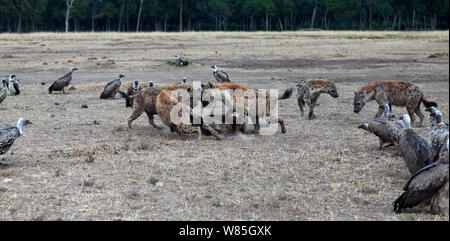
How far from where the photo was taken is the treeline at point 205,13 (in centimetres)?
7281

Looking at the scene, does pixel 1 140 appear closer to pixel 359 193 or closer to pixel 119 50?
pixel 359 193

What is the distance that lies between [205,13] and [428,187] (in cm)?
7457

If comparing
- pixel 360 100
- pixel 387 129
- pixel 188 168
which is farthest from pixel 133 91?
pixel 387 129

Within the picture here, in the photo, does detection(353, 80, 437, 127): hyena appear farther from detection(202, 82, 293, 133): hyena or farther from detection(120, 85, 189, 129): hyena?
detection(120, 85, 189, 129): hyena

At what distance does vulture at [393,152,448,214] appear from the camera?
5.40 metres

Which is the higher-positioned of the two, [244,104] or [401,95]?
[401,95]

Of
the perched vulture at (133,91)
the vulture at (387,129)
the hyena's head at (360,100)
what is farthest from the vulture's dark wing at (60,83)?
the vulture at (387,129)

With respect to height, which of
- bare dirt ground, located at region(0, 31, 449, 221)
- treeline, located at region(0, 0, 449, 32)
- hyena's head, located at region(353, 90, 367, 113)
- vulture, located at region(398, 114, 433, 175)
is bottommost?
bare dirt ground, located at region(0, 31, 449, 221)

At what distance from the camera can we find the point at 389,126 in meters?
8.49

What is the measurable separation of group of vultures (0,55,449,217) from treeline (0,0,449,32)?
6092cm

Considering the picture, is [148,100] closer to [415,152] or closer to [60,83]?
[415,152]

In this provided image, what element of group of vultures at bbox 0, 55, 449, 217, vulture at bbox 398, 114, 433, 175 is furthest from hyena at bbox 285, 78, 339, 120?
vulture at bbox 398, 114, 433, 175

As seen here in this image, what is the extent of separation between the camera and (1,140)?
739 cm

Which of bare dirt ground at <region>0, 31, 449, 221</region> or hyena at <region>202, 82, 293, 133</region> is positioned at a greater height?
hyena at <region>202, 82, 293, 133</region>
